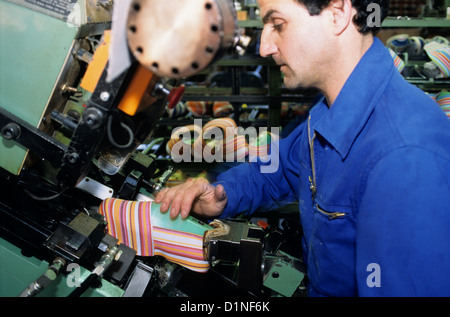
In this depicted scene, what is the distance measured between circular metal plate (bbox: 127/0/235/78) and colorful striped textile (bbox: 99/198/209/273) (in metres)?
0.51

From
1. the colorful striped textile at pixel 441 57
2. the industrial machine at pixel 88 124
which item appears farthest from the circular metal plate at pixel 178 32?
the colorful striped textile at pixel 441 57

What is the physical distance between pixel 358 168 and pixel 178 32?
646mm

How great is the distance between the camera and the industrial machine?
601 mm

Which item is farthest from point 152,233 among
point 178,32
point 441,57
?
point 441,57

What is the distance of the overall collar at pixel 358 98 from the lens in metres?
0.99

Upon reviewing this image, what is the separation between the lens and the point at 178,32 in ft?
1.91

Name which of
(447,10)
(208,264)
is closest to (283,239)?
Answer: (208,264)

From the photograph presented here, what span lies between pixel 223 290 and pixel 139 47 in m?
0.85

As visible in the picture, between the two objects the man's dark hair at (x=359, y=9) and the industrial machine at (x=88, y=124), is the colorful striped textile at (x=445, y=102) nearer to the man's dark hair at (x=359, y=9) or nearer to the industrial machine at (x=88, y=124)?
the man's dark hair at (x=359, y=9)

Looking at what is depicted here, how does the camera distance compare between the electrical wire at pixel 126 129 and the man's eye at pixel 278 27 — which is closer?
the electrical wire at pixel 126 129

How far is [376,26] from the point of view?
1094 mm

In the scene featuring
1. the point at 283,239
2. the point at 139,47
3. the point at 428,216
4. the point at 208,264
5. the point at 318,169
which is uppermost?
the point at 139,47

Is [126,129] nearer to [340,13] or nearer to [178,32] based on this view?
[178,32]

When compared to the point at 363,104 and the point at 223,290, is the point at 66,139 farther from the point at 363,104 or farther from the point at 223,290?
the point at 363,104
